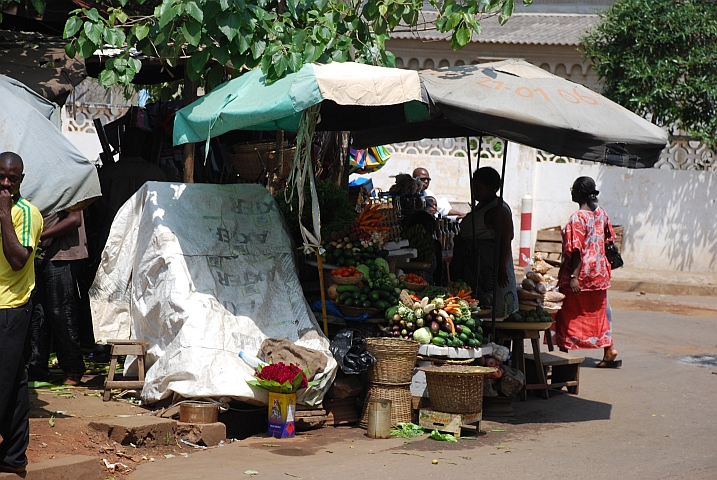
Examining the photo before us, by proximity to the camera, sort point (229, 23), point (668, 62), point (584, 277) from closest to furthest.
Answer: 1. point (229, 23)
2. point (584, 277)
3. point (668, 62)

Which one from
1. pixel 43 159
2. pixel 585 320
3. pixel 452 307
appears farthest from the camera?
pixel 585 320

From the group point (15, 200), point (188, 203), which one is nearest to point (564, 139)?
point (188, 203)

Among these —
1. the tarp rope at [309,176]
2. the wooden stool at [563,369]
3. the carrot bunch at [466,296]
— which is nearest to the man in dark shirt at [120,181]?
the tarp rope at [309,176]

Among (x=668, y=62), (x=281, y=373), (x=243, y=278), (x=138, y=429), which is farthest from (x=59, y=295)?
(x=668, y=62)

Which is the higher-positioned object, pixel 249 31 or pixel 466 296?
pixel 249 31

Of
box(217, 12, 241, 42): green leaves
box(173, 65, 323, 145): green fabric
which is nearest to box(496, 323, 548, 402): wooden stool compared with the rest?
box(173, 65, 323, 145): green fabric

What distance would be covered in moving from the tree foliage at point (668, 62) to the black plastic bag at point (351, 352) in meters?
11.1

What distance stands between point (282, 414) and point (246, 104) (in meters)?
2.34

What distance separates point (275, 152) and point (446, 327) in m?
2.71

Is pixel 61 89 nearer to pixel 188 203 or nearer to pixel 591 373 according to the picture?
pixel 188 203

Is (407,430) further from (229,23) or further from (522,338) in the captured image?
(229,23)

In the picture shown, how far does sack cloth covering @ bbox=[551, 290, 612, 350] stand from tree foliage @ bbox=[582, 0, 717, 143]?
26.8 feet

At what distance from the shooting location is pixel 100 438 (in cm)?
582

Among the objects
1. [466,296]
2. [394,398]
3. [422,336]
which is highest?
[466,296]
